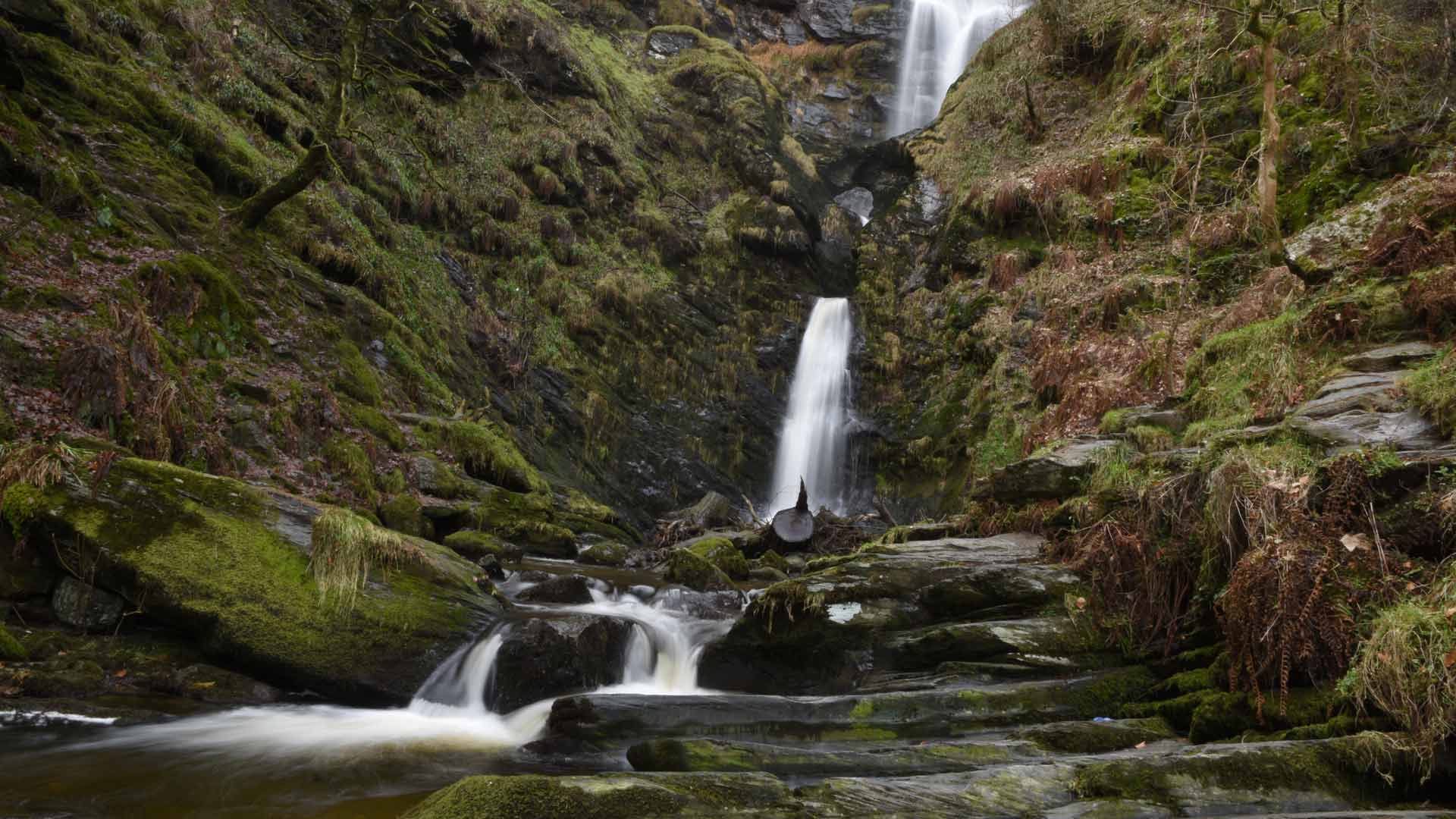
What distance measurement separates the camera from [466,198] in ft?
55.7

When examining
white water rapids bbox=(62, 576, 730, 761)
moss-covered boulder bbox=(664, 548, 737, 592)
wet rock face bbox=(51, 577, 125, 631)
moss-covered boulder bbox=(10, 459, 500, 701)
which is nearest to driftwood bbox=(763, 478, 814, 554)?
moss-covered boulder bbox=(664, 548, 737, 592)

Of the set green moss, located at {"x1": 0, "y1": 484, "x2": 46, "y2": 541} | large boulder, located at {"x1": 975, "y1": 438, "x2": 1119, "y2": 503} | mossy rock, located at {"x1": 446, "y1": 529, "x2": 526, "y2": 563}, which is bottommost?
green moss, located at {"x1": 0, "y1": 484, "x2": 46, "y2": 541}

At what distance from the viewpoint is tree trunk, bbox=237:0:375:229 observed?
10.4 metres

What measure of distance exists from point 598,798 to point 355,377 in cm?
939

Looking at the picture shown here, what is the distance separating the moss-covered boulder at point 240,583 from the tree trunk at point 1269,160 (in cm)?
861

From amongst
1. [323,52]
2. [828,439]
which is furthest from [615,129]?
[828,439]

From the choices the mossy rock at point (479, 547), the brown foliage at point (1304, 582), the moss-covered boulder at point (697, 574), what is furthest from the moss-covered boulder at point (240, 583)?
the brown foliage at point (1304, 582)

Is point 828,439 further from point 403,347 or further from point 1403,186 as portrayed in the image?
point 1403,186

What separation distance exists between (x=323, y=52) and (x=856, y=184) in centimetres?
1685

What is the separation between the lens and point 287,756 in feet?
15.6

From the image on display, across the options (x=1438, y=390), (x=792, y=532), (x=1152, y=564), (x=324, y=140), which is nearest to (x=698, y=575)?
(x=792, y=532)

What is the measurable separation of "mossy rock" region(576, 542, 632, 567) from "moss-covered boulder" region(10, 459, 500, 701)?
14.5 feet

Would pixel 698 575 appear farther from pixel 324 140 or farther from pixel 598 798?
pixel 324 140

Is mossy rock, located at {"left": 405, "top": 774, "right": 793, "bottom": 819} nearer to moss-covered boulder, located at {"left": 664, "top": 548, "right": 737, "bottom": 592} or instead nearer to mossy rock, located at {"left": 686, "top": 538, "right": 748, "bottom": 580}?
moss-covered boulder, located at {"left": 664, "top": 548, "right": 737, "bottom": 592}
